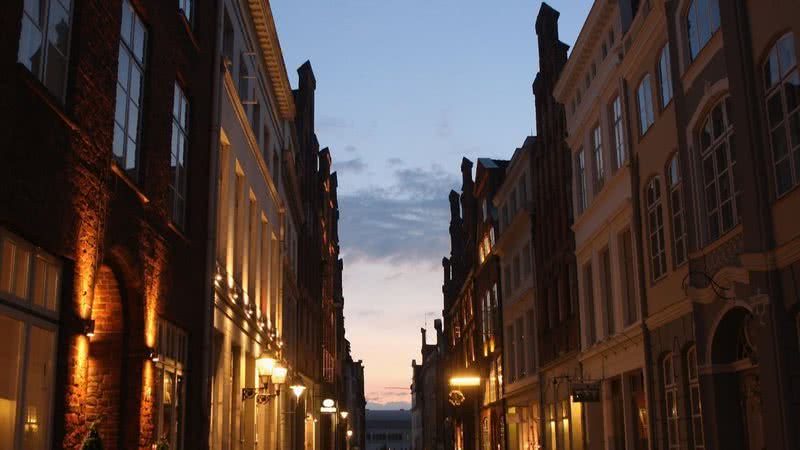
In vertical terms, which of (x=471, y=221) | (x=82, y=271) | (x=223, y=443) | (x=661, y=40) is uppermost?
(x=471, y=221)

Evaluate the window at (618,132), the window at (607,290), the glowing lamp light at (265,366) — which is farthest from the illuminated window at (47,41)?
the window at (607,290)

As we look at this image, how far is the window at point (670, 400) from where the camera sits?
1920cm

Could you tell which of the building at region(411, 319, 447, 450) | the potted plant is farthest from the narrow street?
the building at region(411, 319, 447, 450)

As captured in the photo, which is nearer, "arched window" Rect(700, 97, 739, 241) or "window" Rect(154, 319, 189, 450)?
"window" Rect(154, 319, 189, 450)

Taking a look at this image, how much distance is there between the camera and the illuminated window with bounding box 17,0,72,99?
357 inches

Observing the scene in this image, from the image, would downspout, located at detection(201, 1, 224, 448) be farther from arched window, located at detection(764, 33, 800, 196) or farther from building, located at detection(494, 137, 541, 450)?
building, located at detection(494, 137, 541, 450)

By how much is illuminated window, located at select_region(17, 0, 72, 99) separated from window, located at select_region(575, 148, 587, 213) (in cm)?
1937

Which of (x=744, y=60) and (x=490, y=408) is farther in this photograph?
(x=490, y=408)

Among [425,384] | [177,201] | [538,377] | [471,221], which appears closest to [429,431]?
[425,384]

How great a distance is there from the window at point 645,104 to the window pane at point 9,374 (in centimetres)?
1513

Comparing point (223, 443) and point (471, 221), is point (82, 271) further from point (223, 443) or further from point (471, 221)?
point (471, 221)

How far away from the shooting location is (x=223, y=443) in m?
20.3

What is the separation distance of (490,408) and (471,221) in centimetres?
1256

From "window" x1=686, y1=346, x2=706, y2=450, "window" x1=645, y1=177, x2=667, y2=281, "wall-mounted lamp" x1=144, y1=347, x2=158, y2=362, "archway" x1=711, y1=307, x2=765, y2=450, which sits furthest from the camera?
"window" x1=645, y1=177, x2=667, y2=281
